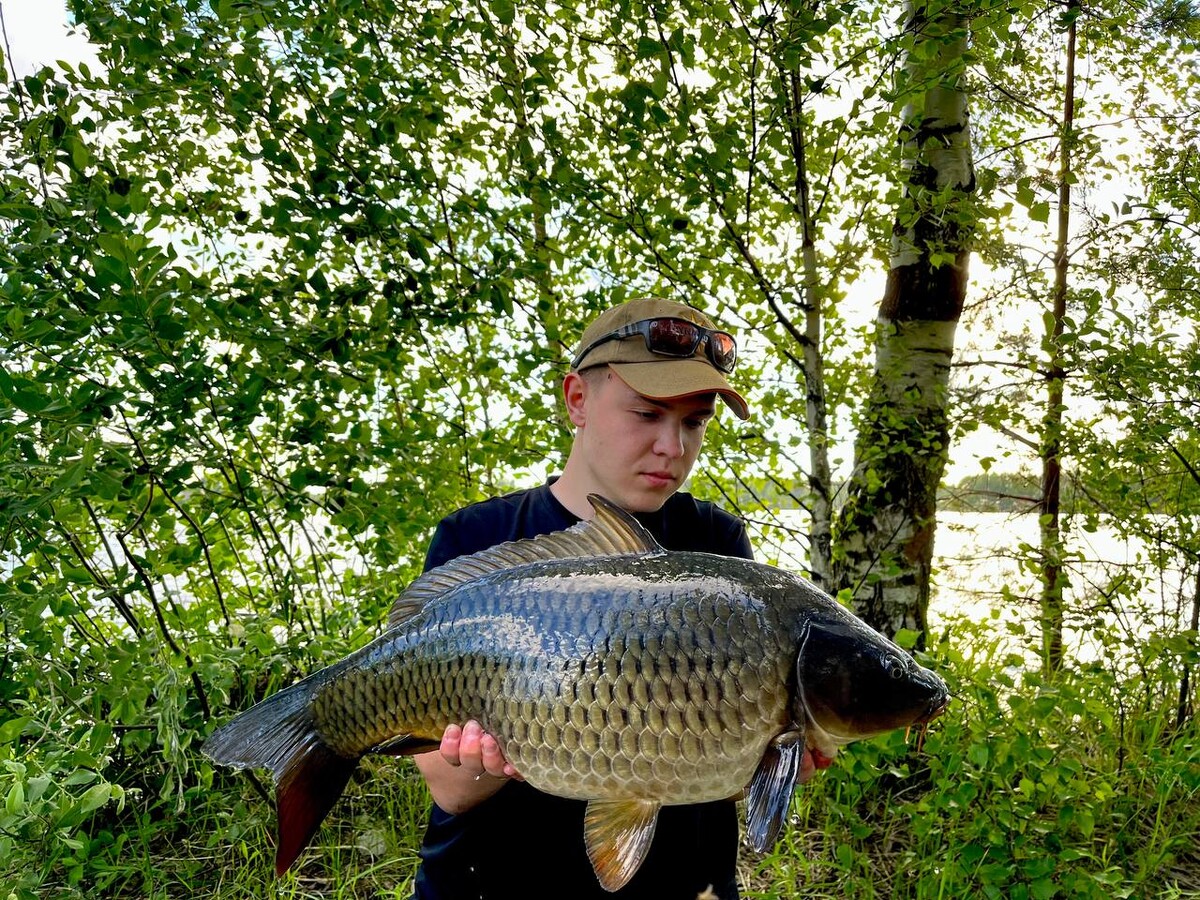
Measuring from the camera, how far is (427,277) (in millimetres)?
3102

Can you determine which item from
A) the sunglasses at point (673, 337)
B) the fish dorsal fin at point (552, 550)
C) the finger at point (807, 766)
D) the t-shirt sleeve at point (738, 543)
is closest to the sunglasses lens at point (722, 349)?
the sunglasses at point (673, 337)

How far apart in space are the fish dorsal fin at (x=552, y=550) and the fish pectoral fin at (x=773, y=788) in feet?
1.29

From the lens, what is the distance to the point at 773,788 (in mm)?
1318

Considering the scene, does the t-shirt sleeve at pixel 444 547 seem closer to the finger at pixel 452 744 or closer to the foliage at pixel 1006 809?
the finger at pixel 452 744

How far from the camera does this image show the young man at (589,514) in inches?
69.7

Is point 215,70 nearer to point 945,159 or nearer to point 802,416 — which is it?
point 802,416

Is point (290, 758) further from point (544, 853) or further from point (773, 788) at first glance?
point (773, 788)

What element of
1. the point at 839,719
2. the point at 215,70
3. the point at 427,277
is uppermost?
the point at 215,70

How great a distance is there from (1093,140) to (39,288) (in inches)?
143

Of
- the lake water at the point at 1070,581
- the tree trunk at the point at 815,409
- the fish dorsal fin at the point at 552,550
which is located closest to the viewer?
the fish dorsal fin at the point at 552,550

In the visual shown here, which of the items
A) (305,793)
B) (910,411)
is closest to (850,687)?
(305,793)

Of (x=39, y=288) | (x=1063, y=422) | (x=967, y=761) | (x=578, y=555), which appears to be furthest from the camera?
(x=1063, y=422)

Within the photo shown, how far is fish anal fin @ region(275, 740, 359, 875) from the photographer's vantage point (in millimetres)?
1521

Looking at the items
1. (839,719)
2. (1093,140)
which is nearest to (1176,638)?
(1093,140)
